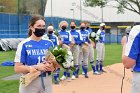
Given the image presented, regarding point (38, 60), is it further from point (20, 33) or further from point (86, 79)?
point (20, 33)

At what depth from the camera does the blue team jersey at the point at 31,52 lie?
5984 millimetres

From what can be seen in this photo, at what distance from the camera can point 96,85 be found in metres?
13.5

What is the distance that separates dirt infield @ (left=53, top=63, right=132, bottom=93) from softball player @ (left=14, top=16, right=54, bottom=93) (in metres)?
6.16

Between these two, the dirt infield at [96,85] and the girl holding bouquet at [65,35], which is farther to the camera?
the girl holding bouquet at [65,35]

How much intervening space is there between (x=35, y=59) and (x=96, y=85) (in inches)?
305

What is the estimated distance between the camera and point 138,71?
5426 mm

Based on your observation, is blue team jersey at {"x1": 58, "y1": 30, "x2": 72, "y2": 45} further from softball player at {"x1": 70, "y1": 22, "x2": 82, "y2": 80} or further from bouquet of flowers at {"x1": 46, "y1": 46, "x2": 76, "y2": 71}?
bouquet of flowers at {"x1": 46, "y1": 46, "x2": 76, "y2": 71}

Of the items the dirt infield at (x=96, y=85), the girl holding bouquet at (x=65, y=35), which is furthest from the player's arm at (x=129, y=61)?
the girl holding bouquet at (x=65, y=35)

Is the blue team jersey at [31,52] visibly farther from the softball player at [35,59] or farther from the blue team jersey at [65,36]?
the blue team jersey at [65,36]

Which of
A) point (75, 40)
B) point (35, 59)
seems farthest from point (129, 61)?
point (75, 40)

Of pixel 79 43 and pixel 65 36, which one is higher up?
pixel 65 36

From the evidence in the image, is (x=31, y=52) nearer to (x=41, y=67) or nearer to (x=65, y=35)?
(x=41, y=67)

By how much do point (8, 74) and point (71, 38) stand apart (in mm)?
3314

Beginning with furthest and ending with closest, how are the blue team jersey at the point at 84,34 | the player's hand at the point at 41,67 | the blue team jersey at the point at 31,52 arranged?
the blue team jersey at the point at 84,34, the blue team jersey at the point at 31,52, the player's hand at the point at 41,67
